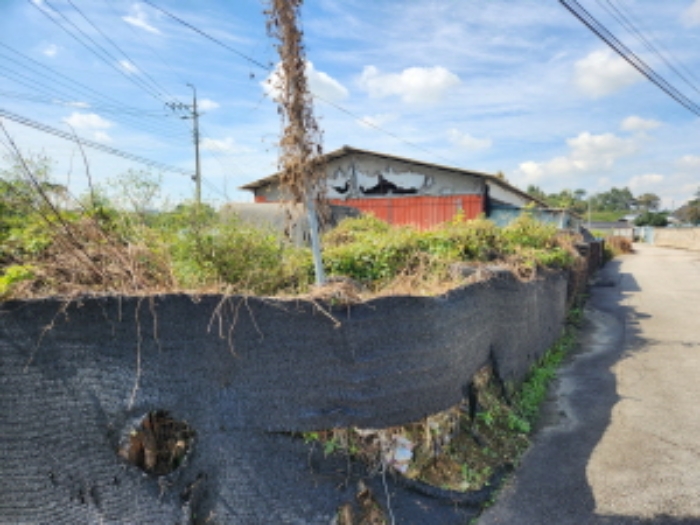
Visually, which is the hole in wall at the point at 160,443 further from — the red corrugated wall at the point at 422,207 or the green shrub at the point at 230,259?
the red corrugated wall at the point at 422,207

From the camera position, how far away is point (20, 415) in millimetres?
2963

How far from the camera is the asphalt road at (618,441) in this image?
3578mm

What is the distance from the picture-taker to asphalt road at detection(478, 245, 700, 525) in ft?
11.7

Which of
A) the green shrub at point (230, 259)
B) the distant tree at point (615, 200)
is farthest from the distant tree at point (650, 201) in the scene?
the green shrub at point (230, 259)

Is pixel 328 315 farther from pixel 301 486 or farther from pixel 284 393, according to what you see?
pixel 301 486

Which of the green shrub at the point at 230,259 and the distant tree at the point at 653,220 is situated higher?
the green shrub at the point at 230,259

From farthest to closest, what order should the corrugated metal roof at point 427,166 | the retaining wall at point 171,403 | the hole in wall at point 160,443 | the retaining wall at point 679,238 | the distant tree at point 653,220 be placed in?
the distant tree at point 653,220 → the retaining wall at point 679,238 → the corrugated metal roof at point 427,166 → the hole in wall at point 160,443 → the retaining wall at point 171,403

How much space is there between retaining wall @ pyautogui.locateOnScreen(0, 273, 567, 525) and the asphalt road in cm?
134

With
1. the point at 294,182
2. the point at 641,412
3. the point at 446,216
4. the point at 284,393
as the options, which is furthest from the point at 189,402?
the point at 446,216

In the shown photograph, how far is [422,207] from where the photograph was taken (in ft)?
51.9

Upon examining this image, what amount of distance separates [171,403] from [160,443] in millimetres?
484

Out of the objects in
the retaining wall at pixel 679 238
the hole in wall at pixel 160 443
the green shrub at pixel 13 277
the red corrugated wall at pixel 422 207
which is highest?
the red corrugated wall at pixel 422 207

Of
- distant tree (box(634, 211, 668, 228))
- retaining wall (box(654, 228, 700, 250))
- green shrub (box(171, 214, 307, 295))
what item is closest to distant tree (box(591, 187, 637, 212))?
distant tree (box(634, 211, 668, 228))

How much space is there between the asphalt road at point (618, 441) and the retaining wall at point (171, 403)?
1343 mm
